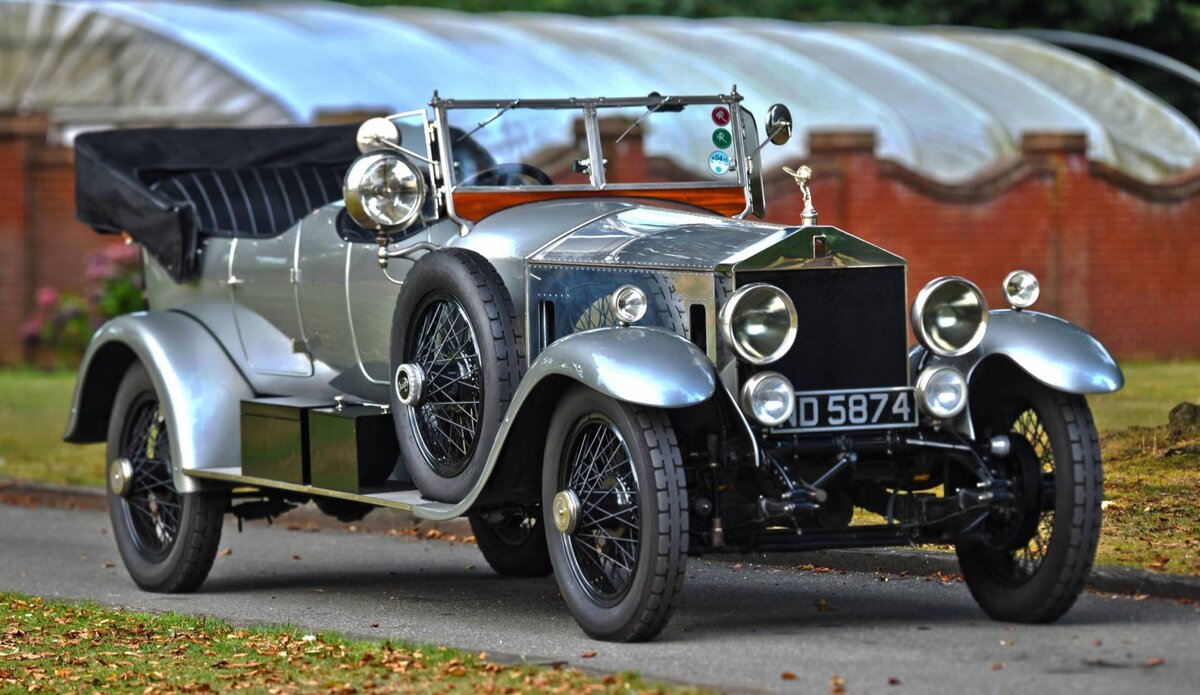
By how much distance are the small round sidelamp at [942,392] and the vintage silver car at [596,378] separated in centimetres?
1

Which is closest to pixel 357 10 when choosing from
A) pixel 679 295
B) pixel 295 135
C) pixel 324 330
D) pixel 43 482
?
pixel 43 482

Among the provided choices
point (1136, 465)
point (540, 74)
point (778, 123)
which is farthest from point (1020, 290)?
point (540, 74)

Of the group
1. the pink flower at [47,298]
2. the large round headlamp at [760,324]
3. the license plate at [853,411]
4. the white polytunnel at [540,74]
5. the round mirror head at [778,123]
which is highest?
the white polytunnel at [540,74]

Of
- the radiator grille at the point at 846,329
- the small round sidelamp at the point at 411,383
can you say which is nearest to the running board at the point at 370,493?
the small round sidelamp at the point at 411,383

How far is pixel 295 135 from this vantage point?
11.7 meters

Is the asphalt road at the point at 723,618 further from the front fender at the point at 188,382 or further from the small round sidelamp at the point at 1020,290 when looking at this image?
the small round sidelamp at the point at 1020,290

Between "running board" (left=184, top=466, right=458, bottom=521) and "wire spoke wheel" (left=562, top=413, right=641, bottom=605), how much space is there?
673 mm

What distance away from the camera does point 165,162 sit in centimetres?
1154

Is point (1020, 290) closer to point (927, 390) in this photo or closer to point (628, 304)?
point (927, 390)

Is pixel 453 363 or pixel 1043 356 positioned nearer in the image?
pixel 1043 356

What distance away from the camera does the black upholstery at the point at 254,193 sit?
11203mm

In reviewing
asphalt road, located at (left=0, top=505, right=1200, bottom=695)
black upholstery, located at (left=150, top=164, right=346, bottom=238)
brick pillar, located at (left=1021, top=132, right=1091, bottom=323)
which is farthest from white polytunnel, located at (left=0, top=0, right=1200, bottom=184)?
asphalt road, located at (left=0, top=505, right=1200, bottom=695)

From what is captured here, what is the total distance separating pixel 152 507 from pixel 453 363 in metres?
2.60

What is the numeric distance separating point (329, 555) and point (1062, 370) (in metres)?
5.28
